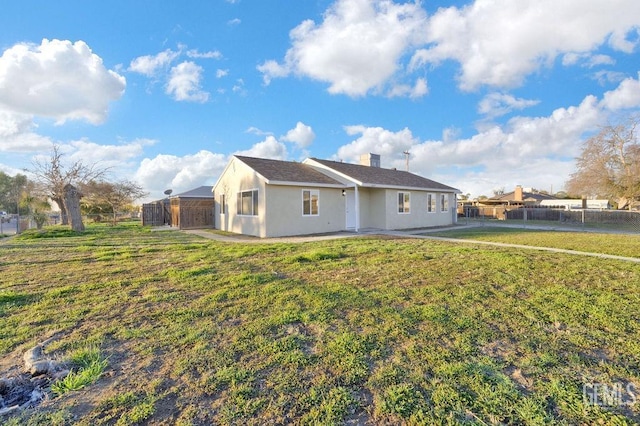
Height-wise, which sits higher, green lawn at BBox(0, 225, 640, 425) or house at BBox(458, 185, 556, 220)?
house at BBox(458, 185, 556, 220)

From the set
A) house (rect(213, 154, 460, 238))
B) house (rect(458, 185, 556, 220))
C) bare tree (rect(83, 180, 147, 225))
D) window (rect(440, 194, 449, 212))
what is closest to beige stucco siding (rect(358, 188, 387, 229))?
house (rect(213, 154, 460, 238))

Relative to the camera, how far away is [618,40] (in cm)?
1205

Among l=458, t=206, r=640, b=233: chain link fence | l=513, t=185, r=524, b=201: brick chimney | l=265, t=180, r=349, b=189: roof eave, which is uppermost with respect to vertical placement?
l=513, t=185, r=524, b=201: brick chimney

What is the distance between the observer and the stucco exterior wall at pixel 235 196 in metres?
13.5

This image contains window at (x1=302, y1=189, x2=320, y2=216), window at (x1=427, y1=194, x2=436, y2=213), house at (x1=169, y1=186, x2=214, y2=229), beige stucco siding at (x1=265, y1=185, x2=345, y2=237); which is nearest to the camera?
beige stucco siding at (x1=265, y1=185, x2=345, y2=237)

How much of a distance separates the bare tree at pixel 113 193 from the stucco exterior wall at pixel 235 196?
450 inches

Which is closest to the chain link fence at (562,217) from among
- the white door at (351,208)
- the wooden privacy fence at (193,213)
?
the white door at (351,208)

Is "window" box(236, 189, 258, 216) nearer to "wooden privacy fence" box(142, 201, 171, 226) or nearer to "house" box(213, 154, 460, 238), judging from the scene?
"house" box(213, 154, 460, 238)

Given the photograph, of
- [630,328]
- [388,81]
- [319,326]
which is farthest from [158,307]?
[388,81]

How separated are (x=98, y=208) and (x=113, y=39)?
18.9m

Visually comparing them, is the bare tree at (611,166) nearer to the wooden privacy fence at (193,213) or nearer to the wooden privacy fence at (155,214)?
the wooden privacy fence at (193,213)

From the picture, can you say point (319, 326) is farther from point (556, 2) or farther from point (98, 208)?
point (98, 208)

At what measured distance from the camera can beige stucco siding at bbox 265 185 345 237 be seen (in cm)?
1325

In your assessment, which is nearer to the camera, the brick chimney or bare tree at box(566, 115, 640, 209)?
bare tree at box(566, 115, 640, 209)
